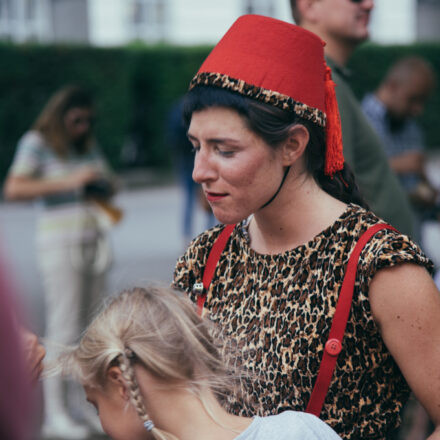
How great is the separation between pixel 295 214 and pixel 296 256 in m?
0.12

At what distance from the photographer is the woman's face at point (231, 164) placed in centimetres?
184

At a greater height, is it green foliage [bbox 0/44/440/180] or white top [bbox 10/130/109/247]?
white top [bbox 10/130/109/247]

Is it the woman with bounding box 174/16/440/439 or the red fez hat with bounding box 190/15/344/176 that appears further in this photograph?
the red fez hat with bounding box 190/15/344/176

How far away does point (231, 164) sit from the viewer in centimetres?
185

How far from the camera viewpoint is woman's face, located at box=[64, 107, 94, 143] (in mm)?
4848

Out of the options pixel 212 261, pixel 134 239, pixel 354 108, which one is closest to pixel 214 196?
pixel 212 261

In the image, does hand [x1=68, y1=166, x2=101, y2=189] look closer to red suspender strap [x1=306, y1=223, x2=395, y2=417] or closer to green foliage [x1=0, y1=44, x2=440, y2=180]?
red suspender strap [x1=306, y1=223, x2=395, y2=417]

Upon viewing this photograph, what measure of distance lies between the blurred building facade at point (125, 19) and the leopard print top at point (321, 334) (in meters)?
17.6

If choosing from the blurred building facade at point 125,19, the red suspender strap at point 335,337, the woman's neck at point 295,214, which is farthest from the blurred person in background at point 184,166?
the blurred building facade at point 125,19

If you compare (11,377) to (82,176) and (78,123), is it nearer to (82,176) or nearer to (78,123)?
(82,176)

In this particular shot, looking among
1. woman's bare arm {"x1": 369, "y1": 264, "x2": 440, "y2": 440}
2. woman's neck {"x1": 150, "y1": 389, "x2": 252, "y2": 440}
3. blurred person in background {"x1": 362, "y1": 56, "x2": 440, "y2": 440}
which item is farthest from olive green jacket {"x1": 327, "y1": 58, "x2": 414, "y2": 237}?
blurred person in background {"x1": 362, "y1": 56, "x2": 440, "y2": 440}

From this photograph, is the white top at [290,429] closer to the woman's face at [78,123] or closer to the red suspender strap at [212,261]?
the red suspender strap at [212,261]

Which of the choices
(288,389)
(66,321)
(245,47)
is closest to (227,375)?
(288,389)

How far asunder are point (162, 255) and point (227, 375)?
7613 millimetres
